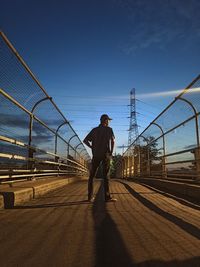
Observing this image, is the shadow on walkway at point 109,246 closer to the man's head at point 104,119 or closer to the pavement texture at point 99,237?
the pavement texture at point 99,237

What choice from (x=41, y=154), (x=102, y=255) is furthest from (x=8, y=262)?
(x=41, y=154)

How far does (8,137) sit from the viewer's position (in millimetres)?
5602

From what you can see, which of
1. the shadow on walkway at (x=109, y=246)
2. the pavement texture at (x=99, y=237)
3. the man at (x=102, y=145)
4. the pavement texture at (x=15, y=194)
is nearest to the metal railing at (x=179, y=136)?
the man at (x=102, y=145)

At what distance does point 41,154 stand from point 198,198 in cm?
434

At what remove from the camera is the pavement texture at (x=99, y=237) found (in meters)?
2.40

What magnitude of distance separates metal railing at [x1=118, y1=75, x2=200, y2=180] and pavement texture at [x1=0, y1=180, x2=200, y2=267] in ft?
7.68

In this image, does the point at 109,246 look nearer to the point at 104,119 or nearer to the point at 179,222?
the point at 179,222

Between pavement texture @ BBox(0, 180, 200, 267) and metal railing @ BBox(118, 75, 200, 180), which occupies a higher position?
metal railing @ BBox(118, 75, 200, 180)

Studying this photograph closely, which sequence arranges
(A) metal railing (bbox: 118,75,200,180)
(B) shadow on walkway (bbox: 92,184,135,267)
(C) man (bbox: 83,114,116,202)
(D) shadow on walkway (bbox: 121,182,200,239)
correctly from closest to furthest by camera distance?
(B) shadow on walkway (bbox: 92,184,135,267)
(D) shadow on walkway (bbox: 121,182,200,239)
(C) man (bbox: 83,114,116,202)
(A) metal railing (bbox: 118,75,200,180)

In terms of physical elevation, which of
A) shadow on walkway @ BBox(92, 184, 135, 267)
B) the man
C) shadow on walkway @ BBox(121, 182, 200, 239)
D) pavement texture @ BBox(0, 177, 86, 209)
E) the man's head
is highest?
the man's head

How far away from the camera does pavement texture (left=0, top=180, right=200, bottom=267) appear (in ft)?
7.88

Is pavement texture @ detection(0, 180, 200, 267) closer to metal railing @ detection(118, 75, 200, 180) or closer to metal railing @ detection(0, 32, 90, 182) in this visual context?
metal railing @ detection(0, 32, 90, 182)

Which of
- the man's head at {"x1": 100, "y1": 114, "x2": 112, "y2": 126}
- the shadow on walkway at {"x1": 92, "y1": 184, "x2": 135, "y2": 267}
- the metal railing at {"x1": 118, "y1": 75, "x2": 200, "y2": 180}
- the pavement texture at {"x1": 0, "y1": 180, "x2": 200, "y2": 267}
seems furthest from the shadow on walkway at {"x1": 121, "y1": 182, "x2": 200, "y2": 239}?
the metal railing at {"x1": 118, "y1": 75, "x2": 200, "y2": 180}

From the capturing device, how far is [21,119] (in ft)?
21.9
